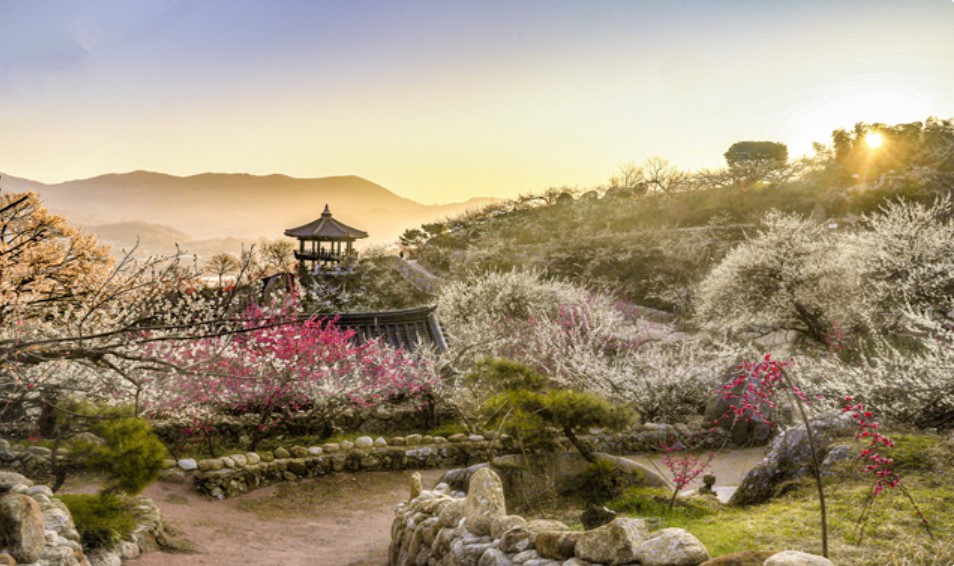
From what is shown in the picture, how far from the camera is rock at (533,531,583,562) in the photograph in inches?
169

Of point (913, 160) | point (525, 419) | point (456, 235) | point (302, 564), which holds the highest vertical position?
point (913, 160)

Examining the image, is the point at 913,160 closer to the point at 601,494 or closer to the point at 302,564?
the point at 601,494

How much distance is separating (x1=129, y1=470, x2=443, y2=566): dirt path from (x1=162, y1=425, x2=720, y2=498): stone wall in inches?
8.5

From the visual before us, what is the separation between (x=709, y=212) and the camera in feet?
143

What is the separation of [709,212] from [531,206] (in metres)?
14.2

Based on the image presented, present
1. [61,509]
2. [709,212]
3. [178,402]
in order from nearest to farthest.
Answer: [61,509]
[178,402]
[709,212]

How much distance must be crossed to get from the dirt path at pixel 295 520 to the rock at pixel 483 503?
2.85m

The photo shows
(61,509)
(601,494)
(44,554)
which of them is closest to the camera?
(44,554)

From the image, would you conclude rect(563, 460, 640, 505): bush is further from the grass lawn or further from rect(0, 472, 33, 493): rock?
rect(0, 472, 33, 493): rock

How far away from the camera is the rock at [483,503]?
5.29m

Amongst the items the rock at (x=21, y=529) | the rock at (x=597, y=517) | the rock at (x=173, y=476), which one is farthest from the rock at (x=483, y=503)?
the rock at (x=173, y=476)

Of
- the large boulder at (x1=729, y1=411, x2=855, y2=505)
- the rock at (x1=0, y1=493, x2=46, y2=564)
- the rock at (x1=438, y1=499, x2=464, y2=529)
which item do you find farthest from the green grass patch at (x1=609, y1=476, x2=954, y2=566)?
the rock at (x1=0, y1=493, x2=46, y2=564)

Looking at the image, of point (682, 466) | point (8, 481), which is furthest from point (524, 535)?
point (8, 481)

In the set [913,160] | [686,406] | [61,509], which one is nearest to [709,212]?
[913,160]
